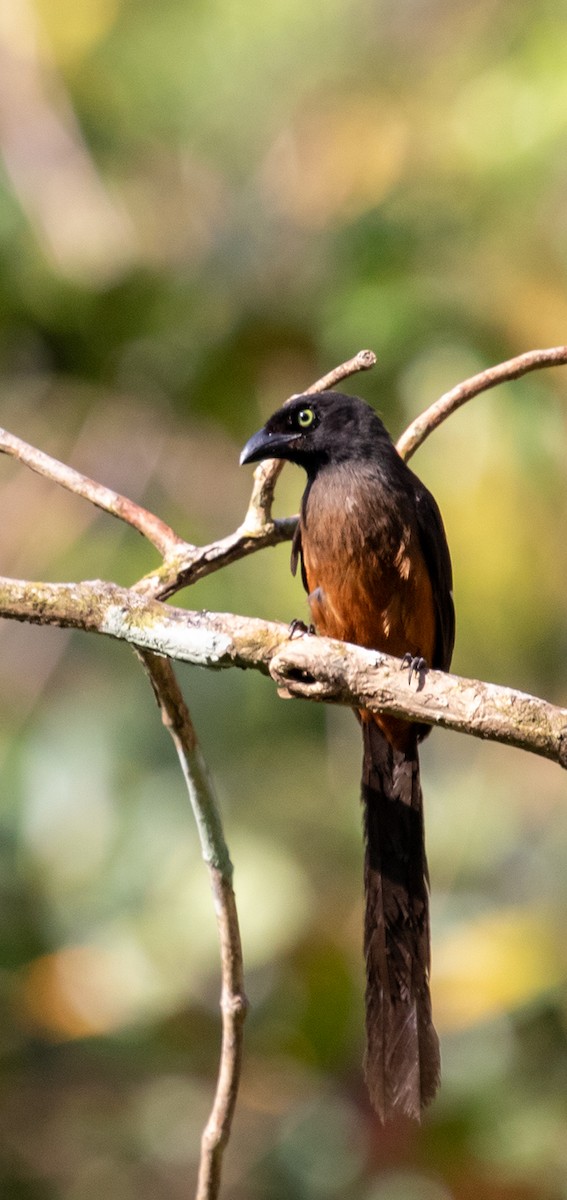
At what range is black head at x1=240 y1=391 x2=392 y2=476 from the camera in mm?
4336

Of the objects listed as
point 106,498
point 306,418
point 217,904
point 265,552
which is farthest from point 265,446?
point 265,552

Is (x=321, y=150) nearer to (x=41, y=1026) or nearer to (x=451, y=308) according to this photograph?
(x=451, y=308)

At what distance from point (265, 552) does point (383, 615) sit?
207cm

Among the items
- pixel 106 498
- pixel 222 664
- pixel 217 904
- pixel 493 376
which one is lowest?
pixel 217 904

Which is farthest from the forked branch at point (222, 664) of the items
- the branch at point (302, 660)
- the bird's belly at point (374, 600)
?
the bird's belly at point (374, 600)

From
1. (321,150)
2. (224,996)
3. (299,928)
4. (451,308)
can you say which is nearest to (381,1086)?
(224,996)

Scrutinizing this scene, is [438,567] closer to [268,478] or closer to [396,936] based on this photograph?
[268,478]

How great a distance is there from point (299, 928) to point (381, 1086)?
1.95 m

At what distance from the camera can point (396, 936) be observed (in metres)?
4.20

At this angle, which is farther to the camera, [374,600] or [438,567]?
[438,567]

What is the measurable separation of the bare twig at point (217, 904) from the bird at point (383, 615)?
30.8 inches

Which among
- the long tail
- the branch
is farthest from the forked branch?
the long tail

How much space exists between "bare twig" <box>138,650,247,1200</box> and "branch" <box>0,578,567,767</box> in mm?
116

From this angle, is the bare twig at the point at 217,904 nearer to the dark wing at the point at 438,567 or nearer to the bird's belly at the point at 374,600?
the bird's belly at the point at 374,600
